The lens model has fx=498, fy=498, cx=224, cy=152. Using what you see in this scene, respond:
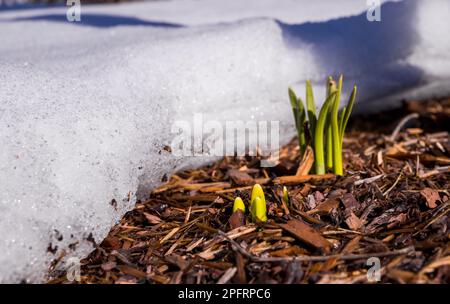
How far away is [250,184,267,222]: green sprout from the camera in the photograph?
4.14 ft

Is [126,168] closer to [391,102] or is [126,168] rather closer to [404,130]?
[404,130]

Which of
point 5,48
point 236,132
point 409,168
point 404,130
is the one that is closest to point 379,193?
point 409,168

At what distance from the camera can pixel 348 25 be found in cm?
226

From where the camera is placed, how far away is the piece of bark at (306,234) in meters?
1.15

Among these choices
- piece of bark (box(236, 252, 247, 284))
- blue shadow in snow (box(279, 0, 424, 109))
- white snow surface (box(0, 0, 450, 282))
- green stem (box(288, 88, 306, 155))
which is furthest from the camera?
blue shadow in snow (box(279, 0, 424, 109))

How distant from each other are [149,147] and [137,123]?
79 millimetres

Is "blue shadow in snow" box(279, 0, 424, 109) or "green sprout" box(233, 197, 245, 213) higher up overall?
"blue shadow in snow" box(279, 0, 424, 109)

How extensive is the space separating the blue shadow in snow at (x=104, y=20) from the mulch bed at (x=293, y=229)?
1495 mm

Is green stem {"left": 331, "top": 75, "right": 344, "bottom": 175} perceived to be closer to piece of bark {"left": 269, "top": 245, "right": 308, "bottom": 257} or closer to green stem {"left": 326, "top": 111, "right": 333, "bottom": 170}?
green stem {"left": 326, "top": 111, "right": 333, "bottom": 170}

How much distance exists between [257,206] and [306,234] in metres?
0.14

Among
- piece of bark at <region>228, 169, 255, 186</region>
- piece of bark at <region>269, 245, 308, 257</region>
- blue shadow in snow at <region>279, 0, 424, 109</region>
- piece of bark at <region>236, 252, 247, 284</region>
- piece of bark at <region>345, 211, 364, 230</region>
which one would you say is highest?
blue shadow in snow at <region>279, 0, 424, 109</region>

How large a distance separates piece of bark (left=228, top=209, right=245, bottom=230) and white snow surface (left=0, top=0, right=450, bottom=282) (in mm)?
311

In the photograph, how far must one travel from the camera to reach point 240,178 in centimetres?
160

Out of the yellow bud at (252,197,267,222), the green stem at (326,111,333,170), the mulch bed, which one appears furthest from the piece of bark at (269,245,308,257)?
the green stem at (326,111,333,170)
